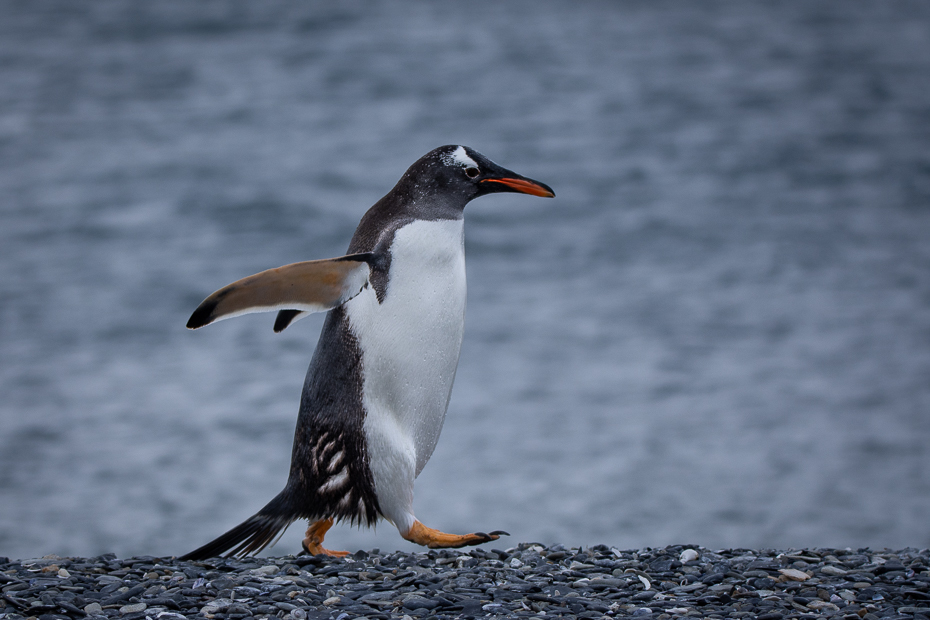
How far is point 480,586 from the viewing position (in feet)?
9.35

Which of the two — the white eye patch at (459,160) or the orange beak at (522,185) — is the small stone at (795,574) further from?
the white eye patch at (459,160)

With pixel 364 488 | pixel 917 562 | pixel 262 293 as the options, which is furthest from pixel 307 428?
pixel 917 562

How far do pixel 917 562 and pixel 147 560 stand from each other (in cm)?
283

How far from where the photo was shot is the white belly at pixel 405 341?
334cm

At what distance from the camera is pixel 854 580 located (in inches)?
118

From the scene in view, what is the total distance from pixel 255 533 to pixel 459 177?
1618 millimetres

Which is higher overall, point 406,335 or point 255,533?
point 406,335

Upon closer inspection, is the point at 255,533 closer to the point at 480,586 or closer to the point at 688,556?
the point at 480,586

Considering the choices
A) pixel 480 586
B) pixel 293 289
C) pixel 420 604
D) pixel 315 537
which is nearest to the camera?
pixel 420 604

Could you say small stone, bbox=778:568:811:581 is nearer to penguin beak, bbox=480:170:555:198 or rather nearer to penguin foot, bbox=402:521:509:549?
penguin foot, bbox=402:521:509:549

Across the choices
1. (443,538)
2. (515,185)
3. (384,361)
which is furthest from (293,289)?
(443,538)

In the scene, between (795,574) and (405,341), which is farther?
(405,341)

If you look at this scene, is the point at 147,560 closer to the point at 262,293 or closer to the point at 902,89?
the point at 262,293

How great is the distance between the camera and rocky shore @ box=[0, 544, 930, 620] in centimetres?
263
